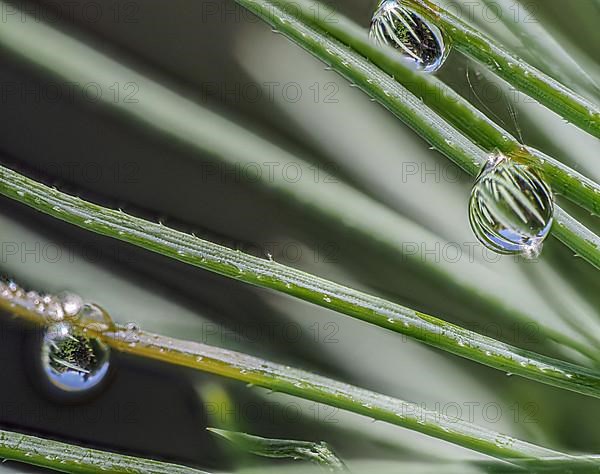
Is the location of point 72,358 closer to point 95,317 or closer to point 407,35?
point 95,317

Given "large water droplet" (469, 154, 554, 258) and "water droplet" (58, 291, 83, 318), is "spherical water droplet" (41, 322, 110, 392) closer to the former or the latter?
"water droplet" (58, 291, 83, 318)

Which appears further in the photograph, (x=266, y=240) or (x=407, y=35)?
(x=266, y=240)

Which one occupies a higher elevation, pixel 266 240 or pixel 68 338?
pixel 266 240

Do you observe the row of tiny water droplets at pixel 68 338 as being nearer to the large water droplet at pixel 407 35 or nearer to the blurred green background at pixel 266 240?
the blurred green background at pixel 266 240

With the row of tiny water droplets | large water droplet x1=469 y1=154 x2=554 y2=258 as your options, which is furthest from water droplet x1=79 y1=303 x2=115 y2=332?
large water droplet x1=469 y1=154 x2=554 y2=258

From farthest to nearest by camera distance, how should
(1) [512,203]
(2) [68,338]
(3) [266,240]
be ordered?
(3) [266,240] → (2) [68,338] → (1) [512,203]

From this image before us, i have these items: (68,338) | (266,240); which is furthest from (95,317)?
(266,240)
